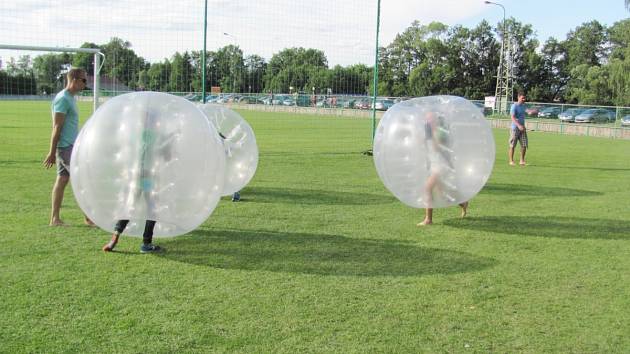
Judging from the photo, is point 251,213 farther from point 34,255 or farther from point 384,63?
point 384,63

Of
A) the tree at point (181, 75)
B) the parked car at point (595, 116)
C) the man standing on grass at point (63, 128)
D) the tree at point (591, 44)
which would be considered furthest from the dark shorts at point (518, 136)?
the tree at point (591, 44)

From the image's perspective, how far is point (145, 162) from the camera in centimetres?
536

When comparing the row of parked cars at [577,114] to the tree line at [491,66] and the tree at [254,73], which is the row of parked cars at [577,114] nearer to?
the tree line at [491,66]

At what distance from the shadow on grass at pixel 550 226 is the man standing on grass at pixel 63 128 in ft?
16.2

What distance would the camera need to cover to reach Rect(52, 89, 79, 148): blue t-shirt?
7086 mm

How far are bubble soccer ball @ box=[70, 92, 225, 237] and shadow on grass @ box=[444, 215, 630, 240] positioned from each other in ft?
12.6

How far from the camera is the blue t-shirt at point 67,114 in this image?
7086 mm

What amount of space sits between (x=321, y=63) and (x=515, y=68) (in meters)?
68.3

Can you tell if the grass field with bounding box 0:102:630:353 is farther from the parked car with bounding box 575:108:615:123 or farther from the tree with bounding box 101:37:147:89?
the parked car with bounding box 575:108:615:123

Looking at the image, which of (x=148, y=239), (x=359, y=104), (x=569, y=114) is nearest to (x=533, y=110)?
(x=569, y=114)

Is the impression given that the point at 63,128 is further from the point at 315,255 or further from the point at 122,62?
the point at 122,62

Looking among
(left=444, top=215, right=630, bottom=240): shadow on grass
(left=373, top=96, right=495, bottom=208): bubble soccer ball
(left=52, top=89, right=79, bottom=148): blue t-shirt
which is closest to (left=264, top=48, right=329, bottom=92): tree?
(left=444, top=215, right=630, bottom=240): shadow on grass

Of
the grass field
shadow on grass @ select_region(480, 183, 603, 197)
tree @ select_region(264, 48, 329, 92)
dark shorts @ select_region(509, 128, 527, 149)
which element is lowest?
the grass field

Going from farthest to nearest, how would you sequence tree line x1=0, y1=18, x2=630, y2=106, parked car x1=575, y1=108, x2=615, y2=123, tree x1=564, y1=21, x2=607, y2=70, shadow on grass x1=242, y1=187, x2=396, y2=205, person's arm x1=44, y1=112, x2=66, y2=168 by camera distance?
1. tree x1=564, y1=21, x2=607, y2=70
2. tree line x1=0, y1=18, x2=630, y2=106
3. parked car x1=575, y1=108, x2=615, y2=123
4. shadow on grass x1=242, y1=187, x2=396, y2=205
5. person's arm x1=44, y1=112, x2=66, y2=168
